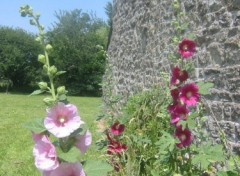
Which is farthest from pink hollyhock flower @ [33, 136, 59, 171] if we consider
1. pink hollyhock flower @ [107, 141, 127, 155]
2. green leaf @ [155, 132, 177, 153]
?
pink hollyhock flower @ [107, 141, 127, 155]

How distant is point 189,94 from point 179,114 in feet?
0.54

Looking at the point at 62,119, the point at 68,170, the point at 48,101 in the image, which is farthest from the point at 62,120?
the point at 68,170

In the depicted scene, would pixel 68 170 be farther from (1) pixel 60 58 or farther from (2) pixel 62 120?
(1) pixel 60 58

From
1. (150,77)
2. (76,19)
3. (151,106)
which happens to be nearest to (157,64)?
(150,77)

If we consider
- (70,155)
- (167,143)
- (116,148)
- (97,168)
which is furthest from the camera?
(116,148)

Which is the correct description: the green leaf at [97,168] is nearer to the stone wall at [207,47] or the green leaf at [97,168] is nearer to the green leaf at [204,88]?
the green leaf at [204,88]

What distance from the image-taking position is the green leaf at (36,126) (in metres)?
1.99

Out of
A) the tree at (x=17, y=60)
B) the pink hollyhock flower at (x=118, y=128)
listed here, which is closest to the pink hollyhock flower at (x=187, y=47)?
the pink hollyhock flower at (x=118, y=128)

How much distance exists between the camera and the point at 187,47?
11.6ft

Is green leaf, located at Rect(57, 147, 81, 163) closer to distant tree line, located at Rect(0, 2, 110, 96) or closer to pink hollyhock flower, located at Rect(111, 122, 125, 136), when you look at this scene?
pink hollyhock flower, located at Rect(111, 122, 125, 136)

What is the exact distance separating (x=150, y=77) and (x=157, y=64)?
49cm

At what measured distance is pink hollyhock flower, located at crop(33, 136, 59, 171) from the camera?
1.93 metres

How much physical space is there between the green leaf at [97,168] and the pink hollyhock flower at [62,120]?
0.65ft

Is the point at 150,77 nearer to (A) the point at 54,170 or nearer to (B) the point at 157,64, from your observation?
(B) the point at 157,64
